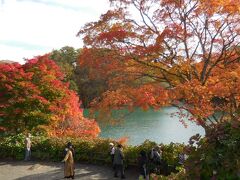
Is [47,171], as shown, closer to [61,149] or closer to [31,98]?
[61,149]

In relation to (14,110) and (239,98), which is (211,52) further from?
(14,110)

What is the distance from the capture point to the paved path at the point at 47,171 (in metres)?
14.7

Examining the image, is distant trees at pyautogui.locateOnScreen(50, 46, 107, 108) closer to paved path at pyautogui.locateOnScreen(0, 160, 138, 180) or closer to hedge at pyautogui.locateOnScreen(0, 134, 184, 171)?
hedge at pyautogui.locateOnScreen(0, 134, 184, 171)

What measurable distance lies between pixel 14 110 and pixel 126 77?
7.49 m

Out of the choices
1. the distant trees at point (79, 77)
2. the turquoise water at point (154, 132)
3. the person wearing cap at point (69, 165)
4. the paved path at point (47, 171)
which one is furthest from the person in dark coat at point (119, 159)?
the distant trees at point (79, 77)

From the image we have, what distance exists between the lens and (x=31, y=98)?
1956 centimetres

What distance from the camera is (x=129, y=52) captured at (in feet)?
44.9

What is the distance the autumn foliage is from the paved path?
9.85 ft

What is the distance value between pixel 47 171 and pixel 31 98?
508cm

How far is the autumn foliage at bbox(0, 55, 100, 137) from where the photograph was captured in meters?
19.6

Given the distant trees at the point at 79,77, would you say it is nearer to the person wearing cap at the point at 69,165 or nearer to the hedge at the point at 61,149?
the hedge at the point at 61,149

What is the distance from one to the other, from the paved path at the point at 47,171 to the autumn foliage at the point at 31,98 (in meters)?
3.00

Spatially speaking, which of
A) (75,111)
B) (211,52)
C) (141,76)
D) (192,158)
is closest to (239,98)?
(211,52)

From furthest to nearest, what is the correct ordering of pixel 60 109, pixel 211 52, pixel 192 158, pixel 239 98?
pixel 60 109, pixel 211 52, pixel 239 98, pixel 192 158
